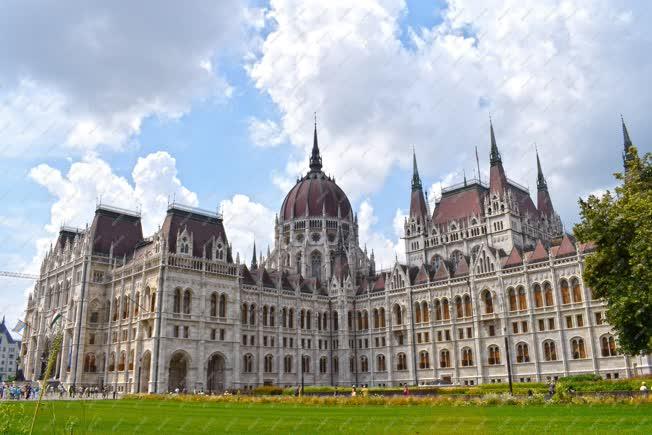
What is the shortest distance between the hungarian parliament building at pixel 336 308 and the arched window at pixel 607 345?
0.15 meters

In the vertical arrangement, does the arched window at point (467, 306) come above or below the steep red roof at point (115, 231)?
below

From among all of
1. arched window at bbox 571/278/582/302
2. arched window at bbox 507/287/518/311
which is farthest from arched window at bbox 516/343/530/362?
arched window at bbox 571/278/582/302

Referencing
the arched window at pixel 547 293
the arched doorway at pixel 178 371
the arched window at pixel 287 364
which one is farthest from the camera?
the arched window at pixel 287 364

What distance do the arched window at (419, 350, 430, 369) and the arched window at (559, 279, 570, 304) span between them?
776 inches

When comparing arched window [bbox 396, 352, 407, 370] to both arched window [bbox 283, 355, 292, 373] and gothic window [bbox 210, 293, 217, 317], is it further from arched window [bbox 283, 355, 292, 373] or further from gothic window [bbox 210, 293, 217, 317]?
gothic window [bbox 210, 293, 217, 317]

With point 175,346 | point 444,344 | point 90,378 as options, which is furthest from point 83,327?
point 444,344

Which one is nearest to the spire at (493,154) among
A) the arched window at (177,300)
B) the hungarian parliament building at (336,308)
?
the hungarian parliament building at (336,308)

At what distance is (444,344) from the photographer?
7500 cm

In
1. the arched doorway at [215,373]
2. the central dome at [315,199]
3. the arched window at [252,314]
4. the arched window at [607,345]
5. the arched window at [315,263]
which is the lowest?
the arched doorway at [215,373]

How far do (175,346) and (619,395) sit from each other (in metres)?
47.0

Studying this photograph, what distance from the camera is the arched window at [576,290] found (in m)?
63.8

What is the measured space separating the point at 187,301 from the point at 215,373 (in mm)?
9802

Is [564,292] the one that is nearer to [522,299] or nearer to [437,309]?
[522,299]

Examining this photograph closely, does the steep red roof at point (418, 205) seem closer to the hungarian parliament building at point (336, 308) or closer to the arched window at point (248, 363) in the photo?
the hungarian parliament building at point (336, 308)
